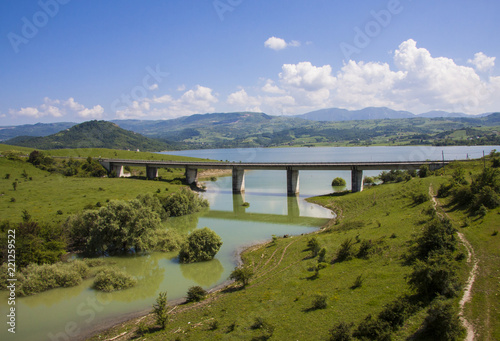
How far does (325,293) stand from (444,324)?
981 centimetres

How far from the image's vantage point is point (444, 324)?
14242 millimetres

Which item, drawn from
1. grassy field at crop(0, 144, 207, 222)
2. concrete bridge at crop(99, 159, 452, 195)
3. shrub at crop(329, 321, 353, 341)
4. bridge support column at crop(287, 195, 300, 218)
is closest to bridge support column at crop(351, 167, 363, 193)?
concrete bridge at crop(99, 159, 452, 195)

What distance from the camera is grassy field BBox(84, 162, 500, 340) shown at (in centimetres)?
1797

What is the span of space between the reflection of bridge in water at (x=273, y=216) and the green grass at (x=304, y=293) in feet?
58.1

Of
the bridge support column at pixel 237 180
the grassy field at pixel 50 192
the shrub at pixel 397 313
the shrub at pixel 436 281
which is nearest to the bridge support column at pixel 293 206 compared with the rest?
the bridge support column at pixel 237 180

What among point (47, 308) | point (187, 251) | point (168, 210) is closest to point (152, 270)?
point (187, 251)

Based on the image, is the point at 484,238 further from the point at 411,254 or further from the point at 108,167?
the point at 108,167

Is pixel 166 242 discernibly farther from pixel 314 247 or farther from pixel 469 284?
pixel 469 284

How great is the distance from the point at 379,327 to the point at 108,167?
116 meters

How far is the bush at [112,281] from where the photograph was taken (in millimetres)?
30487

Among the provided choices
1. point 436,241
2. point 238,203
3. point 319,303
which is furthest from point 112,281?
point 238,203

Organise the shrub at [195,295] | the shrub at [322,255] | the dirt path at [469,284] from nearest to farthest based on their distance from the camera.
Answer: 1. the dirt path at [469,284]
2. the shrub at [195,295]
3. the shrub at [322,255]

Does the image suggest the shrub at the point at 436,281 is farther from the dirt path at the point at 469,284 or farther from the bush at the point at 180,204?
the bush at the point at 180,204

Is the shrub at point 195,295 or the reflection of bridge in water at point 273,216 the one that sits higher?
the shrub at point 195,295
